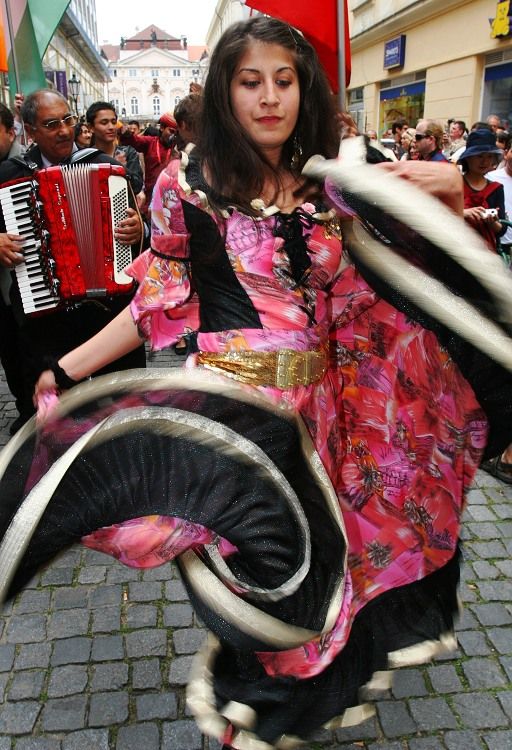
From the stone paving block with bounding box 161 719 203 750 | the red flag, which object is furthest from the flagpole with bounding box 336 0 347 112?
the stone paving block with bounding box 161 719 203 750

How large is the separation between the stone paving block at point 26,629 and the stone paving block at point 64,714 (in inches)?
14.4

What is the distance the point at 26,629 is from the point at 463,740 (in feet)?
5.36

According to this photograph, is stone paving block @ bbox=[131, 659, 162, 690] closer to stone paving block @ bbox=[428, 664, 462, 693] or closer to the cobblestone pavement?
the cobblestone pavement

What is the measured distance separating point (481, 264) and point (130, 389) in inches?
31.8

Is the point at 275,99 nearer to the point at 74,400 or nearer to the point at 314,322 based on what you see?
the point at 314,322

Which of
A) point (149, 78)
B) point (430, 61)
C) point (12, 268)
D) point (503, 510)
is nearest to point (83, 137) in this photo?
point (12, 268)

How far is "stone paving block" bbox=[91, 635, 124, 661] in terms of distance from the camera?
237 centimetres

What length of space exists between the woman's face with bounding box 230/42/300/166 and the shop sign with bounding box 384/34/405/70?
18.6m

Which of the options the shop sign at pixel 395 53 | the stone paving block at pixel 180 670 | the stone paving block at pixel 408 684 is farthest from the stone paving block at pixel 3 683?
the shop sign at pixel 395 53

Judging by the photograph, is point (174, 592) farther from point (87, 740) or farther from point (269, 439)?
point (269, 439)

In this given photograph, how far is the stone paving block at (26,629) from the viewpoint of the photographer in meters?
2.49

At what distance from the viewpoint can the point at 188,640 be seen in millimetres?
2459

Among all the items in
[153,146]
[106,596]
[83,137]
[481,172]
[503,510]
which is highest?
[83,137]

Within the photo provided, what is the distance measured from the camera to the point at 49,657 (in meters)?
2.38
